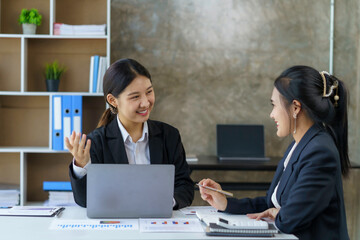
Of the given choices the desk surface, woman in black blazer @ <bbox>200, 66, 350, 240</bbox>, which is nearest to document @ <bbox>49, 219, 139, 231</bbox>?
woman in black blazer @ <bbox>200, 66, 350, 240</bbox>

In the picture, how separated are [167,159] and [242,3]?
6.18 feet

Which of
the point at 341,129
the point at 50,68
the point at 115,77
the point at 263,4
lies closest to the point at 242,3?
the point at 263,4

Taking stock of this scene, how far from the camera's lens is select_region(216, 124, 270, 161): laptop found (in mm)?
3674

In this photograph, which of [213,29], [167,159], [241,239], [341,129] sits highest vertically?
[213,29]

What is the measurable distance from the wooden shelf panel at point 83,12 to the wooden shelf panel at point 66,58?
5.8 inches

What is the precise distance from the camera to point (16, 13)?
3678 mm

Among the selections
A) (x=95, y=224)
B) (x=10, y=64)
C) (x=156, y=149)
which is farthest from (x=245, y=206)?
(x=10, y=64)

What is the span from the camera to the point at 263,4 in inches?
150

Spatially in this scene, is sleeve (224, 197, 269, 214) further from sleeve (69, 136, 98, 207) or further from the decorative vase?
the decorative vase

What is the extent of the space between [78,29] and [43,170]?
3.81ft

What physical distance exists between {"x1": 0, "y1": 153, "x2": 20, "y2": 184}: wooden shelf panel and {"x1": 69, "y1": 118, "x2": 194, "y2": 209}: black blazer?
165 cm

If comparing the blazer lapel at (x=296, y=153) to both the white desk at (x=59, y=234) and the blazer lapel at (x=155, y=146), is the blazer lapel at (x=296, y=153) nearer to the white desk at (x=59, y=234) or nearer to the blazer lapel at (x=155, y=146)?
the white desk at (x=59, y=234)

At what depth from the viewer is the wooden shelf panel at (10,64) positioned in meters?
3.70

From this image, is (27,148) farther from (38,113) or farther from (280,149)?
(280,149)
